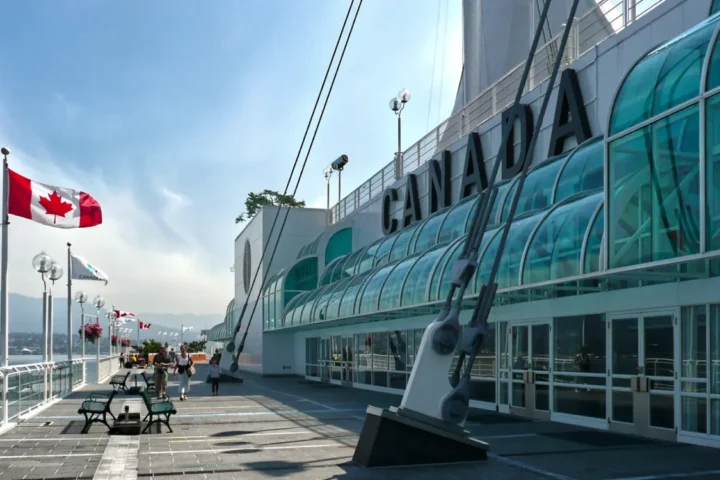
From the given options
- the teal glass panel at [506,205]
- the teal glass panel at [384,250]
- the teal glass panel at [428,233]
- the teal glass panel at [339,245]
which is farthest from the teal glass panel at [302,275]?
the teal glass panel at [506,205]

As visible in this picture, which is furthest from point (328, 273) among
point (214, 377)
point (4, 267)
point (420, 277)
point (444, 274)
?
point (4, 267)

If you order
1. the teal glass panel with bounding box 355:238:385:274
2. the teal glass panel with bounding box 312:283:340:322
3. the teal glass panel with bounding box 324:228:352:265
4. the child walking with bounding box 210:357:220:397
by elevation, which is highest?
the teal glass panel with bounding box 324:228:352:265

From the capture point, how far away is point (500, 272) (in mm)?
17359

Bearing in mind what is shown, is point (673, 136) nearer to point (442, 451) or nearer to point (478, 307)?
point (478, 307)

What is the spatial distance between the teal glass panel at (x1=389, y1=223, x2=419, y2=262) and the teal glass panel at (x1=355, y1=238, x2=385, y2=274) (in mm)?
2197

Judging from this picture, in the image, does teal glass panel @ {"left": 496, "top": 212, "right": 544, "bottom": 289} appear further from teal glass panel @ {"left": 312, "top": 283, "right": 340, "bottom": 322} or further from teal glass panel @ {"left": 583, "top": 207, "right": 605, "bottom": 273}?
teal glass panel @ {"left": 312, "top": 283, "right": 340, "bottom": 322}

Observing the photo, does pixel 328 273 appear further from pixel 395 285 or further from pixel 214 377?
pixel 395 285

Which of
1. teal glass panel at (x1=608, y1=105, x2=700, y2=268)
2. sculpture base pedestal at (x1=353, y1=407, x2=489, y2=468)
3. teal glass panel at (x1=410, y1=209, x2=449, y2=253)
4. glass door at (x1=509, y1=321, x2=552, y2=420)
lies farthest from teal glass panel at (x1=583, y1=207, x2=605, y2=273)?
teal glass panel at (x1=410, y1=209, x2=449, y2=253)

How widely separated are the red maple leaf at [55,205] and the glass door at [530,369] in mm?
10793

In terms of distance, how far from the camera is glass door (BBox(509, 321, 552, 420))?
1822cm

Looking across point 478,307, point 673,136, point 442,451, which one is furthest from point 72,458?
point 673,136

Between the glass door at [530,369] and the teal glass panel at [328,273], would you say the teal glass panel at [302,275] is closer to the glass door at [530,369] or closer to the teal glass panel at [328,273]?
the teal glass panel at [328,273]

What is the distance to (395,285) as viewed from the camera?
931 inches

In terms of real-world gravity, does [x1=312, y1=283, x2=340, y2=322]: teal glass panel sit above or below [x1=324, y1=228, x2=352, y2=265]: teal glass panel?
below
